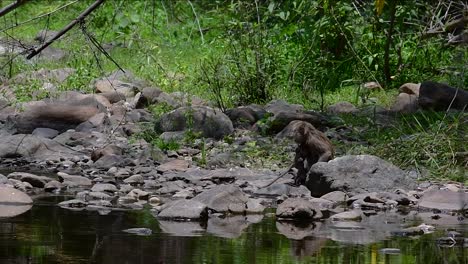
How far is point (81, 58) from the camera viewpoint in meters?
14.0

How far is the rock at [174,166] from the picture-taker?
381 inches

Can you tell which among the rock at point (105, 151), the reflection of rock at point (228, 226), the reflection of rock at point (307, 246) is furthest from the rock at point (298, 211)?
the rock at point (105, 151)

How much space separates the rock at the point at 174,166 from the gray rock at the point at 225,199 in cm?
205

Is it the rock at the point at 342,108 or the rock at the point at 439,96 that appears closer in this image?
the rock at the point at 439,96

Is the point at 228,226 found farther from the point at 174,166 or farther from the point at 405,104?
the point at 405,104

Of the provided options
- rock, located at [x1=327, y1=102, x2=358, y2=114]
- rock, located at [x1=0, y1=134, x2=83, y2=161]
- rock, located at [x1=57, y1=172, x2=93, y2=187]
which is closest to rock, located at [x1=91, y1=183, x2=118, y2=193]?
rock, located at [x1=57, y1=172, x2=93, y2=187]

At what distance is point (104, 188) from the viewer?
8445mm

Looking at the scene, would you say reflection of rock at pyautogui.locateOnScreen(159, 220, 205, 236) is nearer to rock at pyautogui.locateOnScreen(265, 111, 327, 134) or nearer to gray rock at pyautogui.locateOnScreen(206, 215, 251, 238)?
gray rock at pyautogui.locateOnScreen(206, 215, 251, 238)

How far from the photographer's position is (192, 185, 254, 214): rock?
7414 mm

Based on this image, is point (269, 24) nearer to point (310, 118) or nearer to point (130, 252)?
point (310, 118)

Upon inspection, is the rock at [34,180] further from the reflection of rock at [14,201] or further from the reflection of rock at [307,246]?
the reflection of rock at [307,246]

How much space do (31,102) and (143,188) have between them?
4209mm

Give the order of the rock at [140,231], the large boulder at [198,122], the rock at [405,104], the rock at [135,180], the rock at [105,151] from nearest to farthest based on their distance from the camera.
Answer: the rock at [140,231] → the rock at [135,180] → the rock at [105,151] → the large boulder at [198,122] → the rock at [405,104]

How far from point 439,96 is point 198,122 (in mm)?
2726
